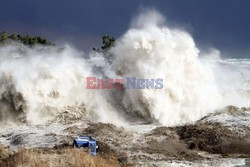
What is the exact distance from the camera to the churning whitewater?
75.0ft

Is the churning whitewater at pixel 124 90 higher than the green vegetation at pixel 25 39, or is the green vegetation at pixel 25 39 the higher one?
the green vegetation at pixel 25 39

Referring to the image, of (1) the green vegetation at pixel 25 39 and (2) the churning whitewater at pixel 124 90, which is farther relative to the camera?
(1) the green vegetation at pixel 25 39

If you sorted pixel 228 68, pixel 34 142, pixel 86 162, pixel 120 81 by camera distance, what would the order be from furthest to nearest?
pixel 228 68
pixel 120 81
pixel 34 142
pixel 86 162

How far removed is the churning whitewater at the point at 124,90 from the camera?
22859 mm

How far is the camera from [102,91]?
86.0 ft

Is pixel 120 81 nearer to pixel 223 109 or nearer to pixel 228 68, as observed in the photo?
pixel 223 109

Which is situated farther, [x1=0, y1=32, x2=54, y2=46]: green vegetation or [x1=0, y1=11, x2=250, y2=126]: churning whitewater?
[x1=0, y1=32, x2=54, y2=46]: green vegetation

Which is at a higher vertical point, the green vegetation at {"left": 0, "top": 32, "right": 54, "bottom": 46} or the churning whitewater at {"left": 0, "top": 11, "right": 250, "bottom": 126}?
the green vegetation at {"left": 0, "top": 32, "right": 54, "bottom": 46}

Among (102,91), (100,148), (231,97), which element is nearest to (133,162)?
(100,148)

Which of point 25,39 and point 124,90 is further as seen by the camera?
point 25,39

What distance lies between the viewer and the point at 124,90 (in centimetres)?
2531

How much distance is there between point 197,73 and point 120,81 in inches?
218

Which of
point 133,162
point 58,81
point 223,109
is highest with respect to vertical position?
point 58,81

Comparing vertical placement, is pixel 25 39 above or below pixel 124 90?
above
